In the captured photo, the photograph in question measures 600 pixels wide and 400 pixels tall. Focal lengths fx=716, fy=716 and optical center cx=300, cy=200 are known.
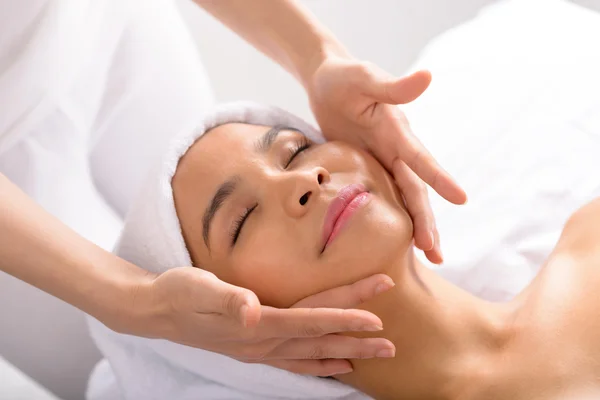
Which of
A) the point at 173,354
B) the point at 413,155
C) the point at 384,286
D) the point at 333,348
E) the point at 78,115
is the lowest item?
the point at 173,354

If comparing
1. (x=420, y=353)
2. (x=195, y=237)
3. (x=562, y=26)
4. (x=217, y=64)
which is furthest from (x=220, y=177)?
(x=217, y=64)

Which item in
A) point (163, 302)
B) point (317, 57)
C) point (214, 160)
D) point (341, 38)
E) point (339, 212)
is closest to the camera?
point (163, 302)

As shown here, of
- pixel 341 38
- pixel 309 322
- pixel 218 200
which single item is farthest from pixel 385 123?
pixel 341 38

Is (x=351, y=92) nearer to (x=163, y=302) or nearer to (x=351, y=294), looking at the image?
(x=351, y=294)

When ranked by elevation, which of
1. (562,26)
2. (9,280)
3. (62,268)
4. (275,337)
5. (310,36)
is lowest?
(9,280)

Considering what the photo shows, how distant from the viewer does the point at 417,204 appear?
1.10m

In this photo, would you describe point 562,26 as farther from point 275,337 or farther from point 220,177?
point 275,337

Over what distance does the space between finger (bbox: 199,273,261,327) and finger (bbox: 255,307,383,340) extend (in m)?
0.06

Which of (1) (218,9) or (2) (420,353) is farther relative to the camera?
(1) (218,9)

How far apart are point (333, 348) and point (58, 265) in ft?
1.29

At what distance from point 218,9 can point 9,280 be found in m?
0.66

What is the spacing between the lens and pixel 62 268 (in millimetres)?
977

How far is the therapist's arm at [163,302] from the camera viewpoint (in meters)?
0.90

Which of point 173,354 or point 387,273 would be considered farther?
point 173,354
